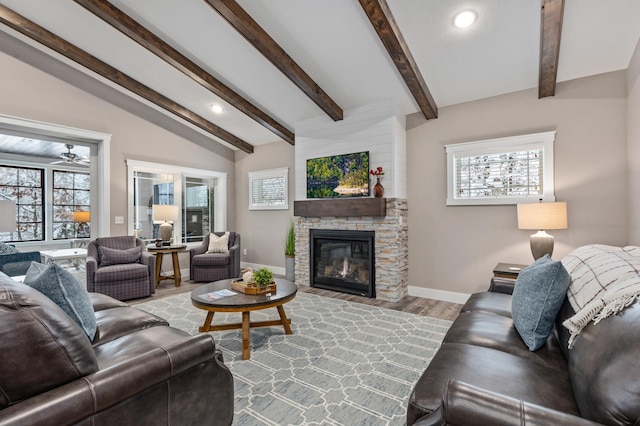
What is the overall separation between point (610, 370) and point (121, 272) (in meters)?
4.82

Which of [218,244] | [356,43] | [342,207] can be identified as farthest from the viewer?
[218,244]

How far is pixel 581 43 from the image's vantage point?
3014 mm

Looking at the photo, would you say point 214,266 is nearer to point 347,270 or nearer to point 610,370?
point 347,270

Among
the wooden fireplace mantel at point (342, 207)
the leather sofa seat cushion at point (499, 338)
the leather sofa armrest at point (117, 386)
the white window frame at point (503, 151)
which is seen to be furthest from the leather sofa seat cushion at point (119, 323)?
the white window frame at point (503, 151)

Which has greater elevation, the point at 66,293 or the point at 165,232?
the point at 165,232

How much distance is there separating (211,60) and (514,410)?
4392 mm

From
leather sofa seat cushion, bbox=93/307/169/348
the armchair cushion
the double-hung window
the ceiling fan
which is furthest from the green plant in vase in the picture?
the double-hung window

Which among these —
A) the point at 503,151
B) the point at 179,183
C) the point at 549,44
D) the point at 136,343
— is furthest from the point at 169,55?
the point at 503,151

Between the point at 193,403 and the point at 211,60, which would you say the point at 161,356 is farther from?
the point at 211,60

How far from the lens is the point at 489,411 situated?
3.22 feet

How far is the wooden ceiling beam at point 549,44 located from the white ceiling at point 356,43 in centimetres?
13

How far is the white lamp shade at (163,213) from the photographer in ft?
16.9

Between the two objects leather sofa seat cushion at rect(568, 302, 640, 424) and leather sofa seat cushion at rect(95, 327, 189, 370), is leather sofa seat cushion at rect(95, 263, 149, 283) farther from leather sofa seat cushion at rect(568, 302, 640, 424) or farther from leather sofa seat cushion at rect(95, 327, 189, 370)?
leather sofa seat cushion at rect(568, 302, 640, 424)

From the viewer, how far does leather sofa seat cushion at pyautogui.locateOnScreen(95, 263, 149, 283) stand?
411cm
